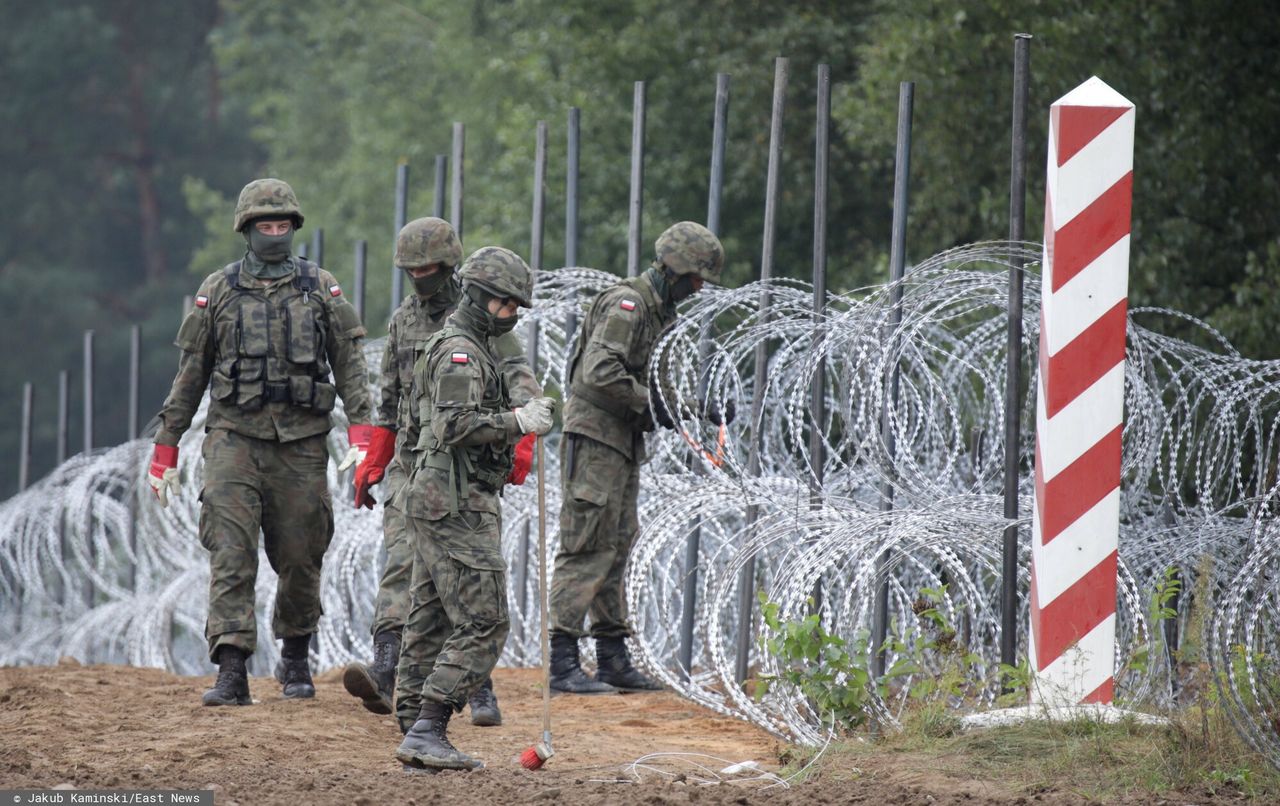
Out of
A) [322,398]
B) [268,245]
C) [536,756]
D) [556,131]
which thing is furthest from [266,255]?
[556,131]

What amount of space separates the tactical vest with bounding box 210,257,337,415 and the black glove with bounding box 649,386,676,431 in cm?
139

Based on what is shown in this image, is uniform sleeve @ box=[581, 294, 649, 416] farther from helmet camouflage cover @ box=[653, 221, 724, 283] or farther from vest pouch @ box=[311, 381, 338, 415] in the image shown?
vest pouch @ box=[311, 381, 338, 415]

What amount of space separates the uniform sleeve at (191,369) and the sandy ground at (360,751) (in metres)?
1.13

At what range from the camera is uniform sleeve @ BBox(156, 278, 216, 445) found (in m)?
7.81

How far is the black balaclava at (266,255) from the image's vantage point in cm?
778

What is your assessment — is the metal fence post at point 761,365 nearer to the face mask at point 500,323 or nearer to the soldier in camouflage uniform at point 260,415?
the soldier in camouflage uniform at point 260,415

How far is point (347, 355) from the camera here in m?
8.00

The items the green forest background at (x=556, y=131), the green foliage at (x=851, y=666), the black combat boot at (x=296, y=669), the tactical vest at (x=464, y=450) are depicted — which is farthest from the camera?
the green forest background at (x=556, y=131)

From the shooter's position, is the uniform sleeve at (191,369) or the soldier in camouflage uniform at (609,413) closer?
the uniform sleeve at (191,369)

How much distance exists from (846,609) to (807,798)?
107 cm

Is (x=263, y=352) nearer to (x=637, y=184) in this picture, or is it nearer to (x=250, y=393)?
(x=250, y=393)

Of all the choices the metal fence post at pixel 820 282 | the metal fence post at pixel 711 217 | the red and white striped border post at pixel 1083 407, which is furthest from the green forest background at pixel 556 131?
the red and white striped border post at pixel 1083 407

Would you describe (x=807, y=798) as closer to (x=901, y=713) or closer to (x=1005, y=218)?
(x=901, y=713)

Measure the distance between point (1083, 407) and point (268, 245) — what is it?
3261 millimetres
